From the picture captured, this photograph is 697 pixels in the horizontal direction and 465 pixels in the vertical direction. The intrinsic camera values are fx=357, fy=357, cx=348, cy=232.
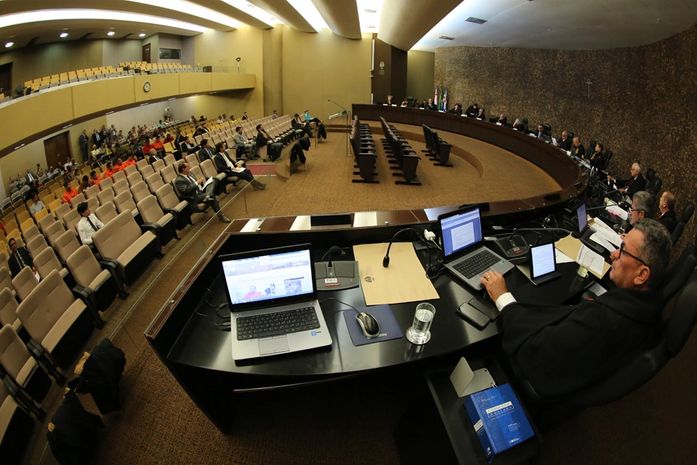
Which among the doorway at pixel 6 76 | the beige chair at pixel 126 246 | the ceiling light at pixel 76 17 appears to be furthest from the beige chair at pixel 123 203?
the doorway at pixel 6 76

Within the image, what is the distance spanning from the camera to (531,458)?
4.91 ft

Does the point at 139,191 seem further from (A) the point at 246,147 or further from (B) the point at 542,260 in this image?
(B) the point at 542,260

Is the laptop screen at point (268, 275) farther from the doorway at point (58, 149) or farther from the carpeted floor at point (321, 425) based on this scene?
the doorway at point (58, 149)

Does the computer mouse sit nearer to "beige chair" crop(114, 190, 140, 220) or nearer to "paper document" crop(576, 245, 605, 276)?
"paper document" crop(576, 245, 605, 276)

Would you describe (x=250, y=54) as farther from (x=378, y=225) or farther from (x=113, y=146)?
(x=378, y=225)

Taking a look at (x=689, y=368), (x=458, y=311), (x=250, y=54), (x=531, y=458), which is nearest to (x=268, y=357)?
(x=458, y=311)

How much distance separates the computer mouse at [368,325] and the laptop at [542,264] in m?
1.12

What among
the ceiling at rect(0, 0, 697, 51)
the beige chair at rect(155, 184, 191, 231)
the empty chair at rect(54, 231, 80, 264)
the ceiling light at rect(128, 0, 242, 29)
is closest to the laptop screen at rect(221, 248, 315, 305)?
the empty chair at rect(54, 231, 80, 264)

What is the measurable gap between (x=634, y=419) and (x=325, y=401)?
2020 millimetres

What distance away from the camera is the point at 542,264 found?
90.3 inches

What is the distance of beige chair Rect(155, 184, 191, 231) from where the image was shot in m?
4.50

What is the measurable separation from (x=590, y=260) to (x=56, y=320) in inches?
152

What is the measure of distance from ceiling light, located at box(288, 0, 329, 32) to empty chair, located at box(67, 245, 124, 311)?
11285 mm

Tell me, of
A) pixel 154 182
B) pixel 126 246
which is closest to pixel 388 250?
pixel 126 246
